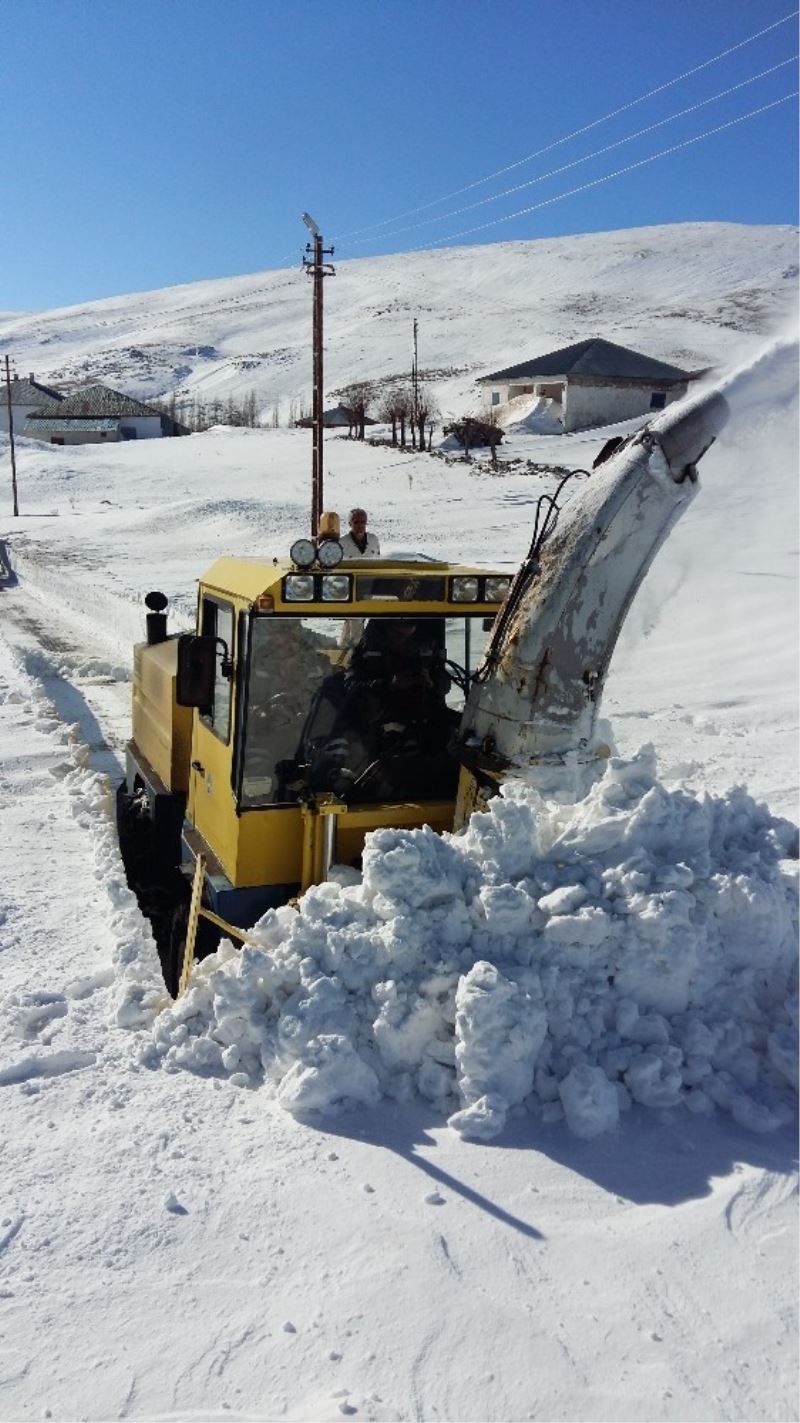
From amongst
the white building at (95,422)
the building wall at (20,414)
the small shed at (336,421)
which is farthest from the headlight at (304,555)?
the building wall at (20,414)

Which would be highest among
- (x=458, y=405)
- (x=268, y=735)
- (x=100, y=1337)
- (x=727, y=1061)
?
(x=458, y=405)

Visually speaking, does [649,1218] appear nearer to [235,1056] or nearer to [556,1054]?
[556,1054]

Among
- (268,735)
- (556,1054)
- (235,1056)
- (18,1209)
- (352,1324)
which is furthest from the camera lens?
(268,735)

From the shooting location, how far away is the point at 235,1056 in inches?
147

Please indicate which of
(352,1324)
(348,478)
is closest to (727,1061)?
(352,1324)

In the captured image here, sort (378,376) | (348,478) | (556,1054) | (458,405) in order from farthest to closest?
(378,376), (458,405), (348,478), (556,1054)

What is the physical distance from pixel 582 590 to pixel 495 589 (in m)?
0.69

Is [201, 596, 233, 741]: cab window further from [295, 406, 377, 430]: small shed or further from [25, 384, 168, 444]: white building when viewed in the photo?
[25, 384, 168, 444]: white building

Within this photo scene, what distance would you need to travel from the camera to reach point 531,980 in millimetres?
3408

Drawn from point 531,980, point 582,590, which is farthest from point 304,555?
point 531,980

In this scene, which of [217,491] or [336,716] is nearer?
[336,716]

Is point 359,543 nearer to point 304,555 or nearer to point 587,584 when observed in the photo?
point 304,555

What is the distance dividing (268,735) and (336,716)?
30cm

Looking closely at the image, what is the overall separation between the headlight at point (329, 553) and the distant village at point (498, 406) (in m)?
32.4
